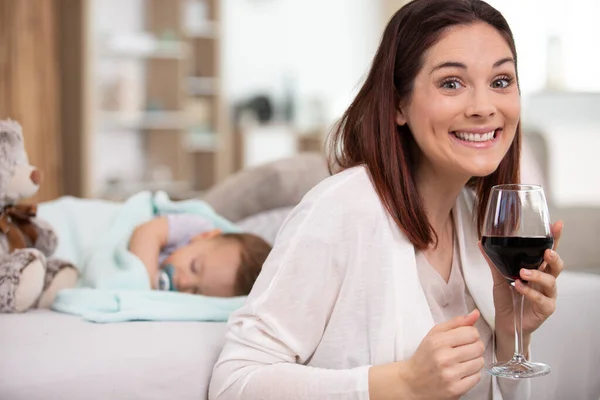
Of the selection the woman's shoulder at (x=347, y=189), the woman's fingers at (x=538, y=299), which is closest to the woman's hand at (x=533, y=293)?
the woman's fingers at (x=538, y=299)

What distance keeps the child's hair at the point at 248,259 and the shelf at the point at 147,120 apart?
3.79 m

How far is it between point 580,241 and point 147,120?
3.61 metres

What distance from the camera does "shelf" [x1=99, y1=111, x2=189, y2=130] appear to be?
564 cm

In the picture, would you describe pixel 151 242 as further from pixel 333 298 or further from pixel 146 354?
pixel 333 298

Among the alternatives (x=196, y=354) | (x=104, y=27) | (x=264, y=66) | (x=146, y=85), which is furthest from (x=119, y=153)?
(x=196, y=354)

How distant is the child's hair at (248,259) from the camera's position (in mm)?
2004

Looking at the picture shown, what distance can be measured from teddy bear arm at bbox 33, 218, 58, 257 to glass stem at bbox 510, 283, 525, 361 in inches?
43.2

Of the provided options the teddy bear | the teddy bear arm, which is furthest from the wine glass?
the teddy bear arm

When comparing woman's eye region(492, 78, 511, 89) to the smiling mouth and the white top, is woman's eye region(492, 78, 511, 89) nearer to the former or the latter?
the smiling mouth

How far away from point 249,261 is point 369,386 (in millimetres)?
820

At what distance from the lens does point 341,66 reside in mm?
7352

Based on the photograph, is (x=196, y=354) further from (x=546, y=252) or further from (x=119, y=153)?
(x=119, y=153)

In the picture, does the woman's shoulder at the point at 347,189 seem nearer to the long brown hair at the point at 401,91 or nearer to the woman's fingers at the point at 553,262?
the long brown hair at the point at 401,91

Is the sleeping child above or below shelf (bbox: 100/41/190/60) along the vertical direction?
below
